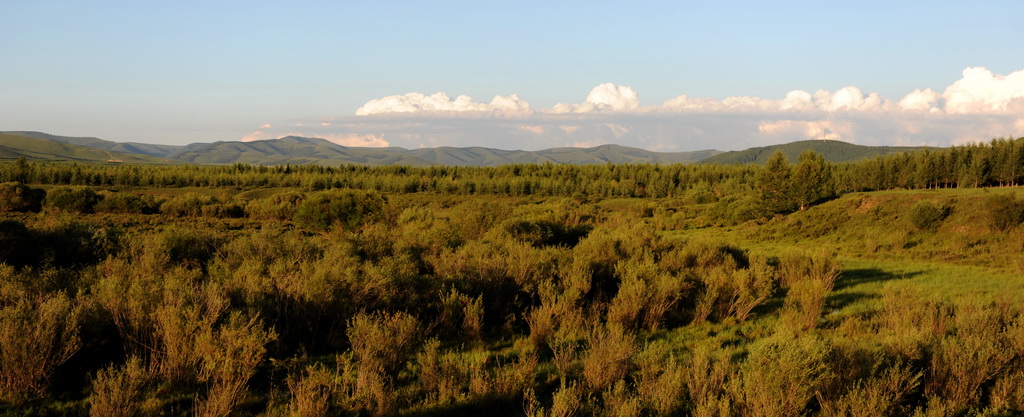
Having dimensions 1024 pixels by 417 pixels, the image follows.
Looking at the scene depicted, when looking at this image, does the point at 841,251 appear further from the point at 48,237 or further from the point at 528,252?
the point at 48,237

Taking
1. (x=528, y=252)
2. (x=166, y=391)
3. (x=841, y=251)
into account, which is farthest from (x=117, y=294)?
(x=841, y=251)

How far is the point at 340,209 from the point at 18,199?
41.4m

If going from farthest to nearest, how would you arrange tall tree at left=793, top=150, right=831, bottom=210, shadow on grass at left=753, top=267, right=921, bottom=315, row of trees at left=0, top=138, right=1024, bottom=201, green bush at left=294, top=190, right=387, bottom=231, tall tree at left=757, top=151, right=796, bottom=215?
1. row of trees at left=0, top=138, right=1024, bottom=201
2. tall tree at left=757, top=151, right=796, bottom=215
3. tall tree at left=793, top=150, right=831, bottom=210
4. green bush at left=294, top=190, right=387, bottom=231
5. shadow on grass at left=753, top=267, right=921, bottom=315

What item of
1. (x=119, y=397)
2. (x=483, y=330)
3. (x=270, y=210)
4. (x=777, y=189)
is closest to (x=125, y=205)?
(x=270, y=210)

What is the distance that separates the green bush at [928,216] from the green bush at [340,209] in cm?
3400

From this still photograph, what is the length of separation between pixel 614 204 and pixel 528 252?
77.1m

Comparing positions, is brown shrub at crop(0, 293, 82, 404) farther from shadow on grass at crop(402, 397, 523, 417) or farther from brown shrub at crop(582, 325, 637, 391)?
brown shrub at crop(582, 325, 637, 391)

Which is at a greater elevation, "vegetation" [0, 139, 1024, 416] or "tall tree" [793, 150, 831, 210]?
"tall tree" [793, 150, 831, 210]

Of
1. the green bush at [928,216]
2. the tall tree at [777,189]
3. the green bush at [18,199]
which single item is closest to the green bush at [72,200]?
the green bush at [18,199]

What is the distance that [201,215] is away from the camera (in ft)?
191

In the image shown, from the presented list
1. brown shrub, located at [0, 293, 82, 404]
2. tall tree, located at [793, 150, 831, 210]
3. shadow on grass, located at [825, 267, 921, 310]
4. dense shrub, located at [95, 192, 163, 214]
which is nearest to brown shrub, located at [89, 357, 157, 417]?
brown shrub, located at [0, 293, 82, 404]

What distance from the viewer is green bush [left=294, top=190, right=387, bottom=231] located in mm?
36844

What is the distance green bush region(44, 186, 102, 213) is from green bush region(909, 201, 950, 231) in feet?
239

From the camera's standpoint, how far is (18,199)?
175 ft
